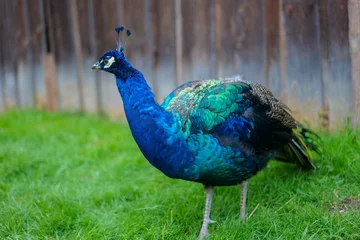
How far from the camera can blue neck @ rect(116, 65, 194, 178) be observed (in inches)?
114

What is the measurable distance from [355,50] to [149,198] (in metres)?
2.08

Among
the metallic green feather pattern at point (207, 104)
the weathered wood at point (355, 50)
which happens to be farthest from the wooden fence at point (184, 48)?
the metallic green feather pattern at point (207, 104)

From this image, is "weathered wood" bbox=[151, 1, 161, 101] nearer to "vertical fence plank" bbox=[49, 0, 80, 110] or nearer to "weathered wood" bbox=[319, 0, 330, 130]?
"vertical fence plank" bbox=[49, 0, 80, 110]

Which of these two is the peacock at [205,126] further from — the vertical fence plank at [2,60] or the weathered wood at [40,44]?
the vertical fence plank at [2,60]

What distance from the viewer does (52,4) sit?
238 inches

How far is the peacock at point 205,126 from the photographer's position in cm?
292

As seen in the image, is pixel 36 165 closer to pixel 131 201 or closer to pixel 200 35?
pixel 131 201

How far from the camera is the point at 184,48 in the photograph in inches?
203

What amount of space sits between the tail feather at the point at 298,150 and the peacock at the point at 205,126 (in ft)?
0.45

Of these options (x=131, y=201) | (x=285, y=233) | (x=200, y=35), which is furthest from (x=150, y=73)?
(x=285, y=233)

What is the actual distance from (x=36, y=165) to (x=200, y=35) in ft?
7.01

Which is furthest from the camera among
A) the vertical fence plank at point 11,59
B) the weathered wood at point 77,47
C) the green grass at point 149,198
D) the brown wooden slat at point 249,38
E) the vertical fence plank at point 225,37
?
the vertical fence plank at point 11,59

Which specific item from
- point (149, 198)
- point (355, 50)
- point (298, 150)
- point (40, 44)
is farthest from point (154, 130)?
point (40, 44)

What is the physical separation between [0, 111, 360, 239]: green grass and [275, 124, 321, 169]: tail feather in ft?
0.40
